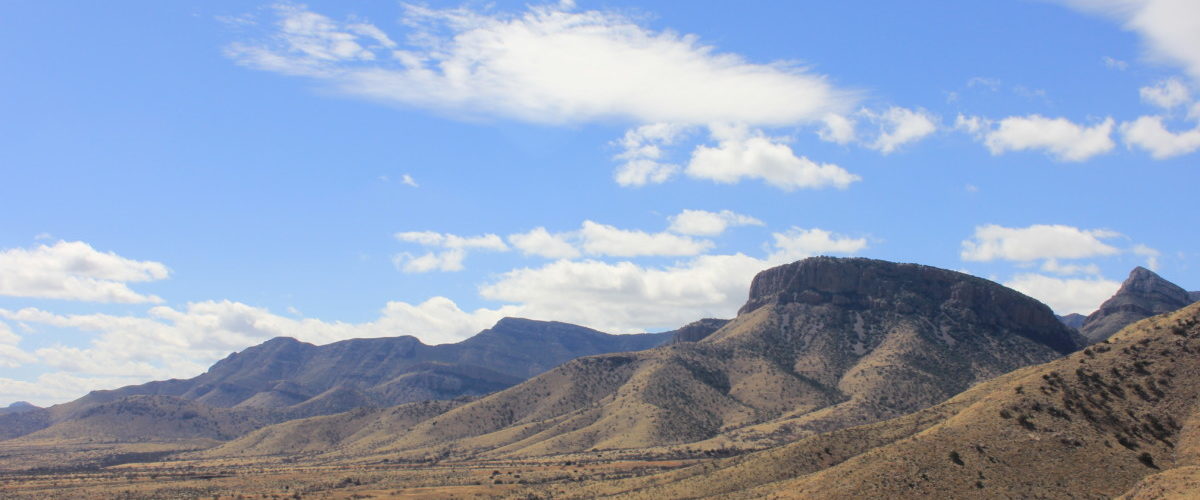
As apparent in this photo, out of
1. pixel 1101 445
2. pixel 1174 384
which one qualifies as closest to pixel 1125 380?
pixel 1174 384

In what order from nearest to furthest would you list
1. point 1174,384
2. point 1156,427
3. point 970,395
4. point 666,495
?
1. point 1156,427
2. point 1174,384
3. point 666,495
4. point 970,395

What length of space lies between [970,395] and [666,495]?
142 ft

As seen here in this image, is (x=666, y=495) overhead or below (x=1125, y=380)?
below

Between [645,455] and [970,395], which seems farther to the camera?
[645,455]

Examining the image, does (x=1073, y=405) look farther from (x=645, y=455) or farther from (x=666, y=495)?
(x=645, y=455)

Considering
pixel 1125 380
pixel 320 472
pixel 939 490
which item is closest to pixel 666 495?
pixel 939 490

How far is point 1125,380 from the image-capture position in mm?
102562

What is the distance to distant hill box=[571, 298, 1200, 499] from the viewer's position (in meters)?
84.2

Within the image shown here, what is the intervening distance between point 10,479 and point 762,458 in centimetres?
15797

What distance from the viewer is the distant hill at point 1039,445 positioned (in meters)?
84.2

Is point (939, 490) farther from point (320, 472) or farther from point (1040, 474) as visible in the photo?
point (320, 472)

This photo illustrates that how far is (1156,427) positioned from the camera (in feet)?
304

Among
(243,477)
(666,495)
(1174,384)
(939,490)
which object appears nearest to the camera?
(939,490)

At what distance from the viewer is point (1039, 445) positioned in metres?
89.8
